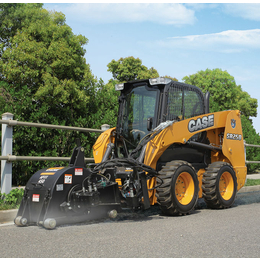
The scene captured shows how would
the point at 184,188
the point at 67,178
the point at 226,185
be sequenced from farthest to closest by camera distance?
the point at 226,185, the point at 184,188, the point at 67,178

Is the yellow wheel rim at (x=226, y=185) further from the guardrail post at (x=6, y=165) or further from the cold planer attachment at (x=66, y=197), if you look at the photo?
the guardrail post at (x=6, y=165)

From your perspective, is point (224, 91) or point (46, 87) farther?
point (224, 91)

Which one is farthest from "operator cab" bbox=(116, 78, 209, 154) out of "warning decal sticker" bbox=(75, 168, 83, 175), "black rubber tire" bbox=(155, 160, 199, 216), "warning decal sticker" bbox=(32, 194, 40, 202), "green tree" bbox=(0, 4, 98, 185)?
"green tree" bbox=(0, 4, 98, 185)

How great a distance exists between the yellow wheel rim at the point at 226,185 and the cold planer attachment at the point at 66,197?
117 inches

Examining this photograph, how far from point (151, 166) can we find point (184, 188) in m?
0.89

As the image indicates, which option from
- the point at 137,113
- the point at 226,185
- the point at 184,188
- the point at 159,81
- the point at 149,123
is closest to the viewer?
the point at 149,123

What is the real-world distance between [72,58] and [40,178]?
382 inches

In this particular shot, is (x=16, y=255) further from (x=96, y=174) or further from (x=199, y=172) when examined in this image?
(x=199, y=172)

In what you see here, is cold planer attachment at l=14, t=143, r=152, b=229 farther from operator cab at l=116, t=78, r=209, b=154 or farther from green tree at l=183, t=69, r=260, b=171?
green tree at l=183, t=69, r=260, b=171

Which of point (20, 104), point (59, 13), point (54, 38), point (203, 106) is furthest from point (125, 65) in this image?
point (203, 106)

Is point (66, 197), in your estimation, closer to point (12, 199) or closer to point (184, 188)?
point (12, 199)

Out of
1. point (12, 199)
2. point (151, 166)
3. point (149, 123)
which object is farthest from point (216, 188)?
point (12, 199)

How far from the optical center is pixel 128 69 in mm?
45219

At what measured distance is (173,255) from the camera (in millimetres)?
3957
